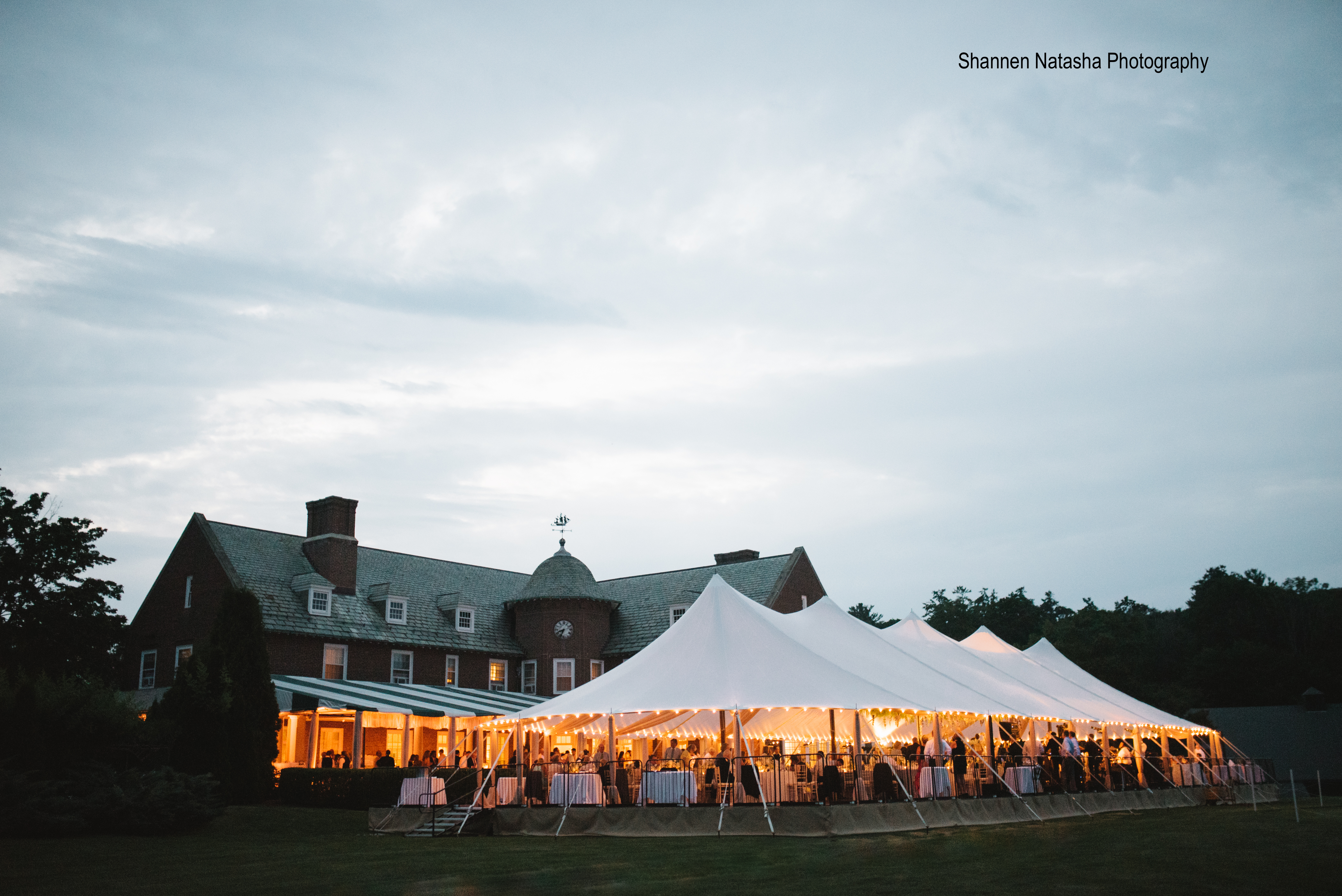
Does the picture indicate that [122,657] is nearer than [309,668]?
No

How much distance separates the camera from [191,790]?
59.3 ft

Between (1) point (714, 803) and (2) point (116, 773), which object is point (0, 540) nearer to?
(2) point (116, 773)

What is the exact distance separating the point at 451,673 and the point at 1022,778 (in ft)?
70.7

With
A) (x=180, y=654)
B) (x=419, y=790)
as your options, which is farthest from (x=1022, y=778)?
(x=180, y=654)

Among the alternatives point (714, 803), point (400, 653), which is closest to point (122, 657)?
point (400, 653)

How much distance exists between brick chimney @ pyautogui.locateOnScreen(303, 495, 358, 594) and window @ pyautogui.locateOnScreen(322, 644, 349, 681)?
2143 mm

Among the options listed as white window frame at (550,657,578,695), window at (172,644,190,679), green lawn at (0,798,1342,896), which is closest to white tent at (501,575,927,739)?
green lawn at (0,798,1342,896)

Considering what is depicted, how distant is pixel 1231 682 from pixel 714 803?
40.6 m

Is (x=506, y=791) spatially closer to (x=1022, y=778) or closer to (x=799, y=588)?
(x=1022, y=778)

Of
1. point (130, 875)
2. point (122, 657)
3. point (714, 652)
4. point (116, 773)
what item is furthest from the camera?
point (122, 657)

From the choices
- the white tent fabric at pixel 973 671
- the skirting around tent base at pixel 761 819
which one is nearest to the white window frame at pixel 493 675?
the white tent fabric at pixel 973 671

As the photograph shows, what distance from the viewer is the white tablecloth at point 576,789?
17.4m

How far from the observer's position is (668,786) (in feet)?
55.6

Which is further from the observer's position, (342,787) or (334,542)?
(334,542)
